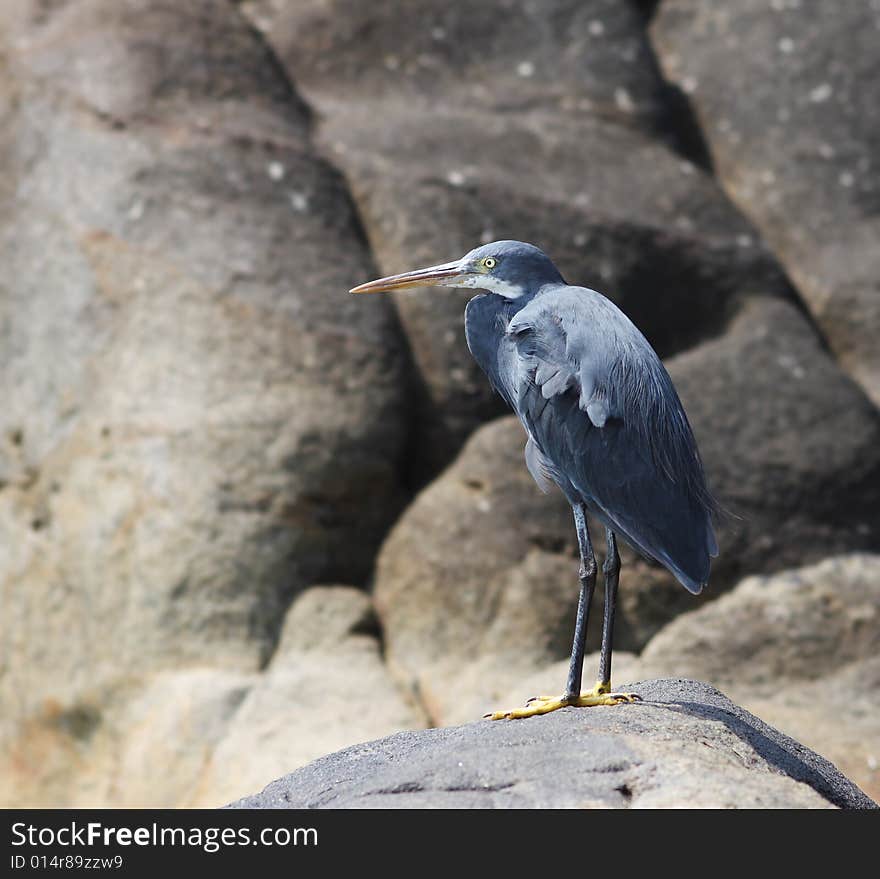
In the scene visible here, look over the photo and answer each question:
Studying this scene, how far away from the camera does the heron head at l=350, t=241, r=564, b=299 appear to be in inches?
190

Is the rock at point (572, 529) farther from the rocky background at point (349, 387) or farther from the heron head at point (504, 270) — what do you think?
the heron head at point (504, 270)

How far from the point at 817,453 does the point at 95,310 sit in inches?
182

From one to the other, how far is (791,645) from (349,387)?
3.03 metres

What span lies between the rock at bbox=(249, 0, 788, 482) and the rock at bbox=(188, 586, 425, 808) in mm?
1219

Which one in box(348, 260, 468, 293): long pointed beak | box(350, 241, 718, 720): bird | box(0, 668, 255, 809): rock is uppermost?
box(348, 260, 468, 293): long pointed beak

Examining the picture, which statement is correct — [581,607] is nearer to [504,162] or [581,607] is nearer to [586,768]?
[586,768]

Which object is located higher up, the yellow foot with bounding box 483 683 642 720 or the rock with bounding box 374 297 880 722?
the yellow foot with bounding box 483 683 642 720

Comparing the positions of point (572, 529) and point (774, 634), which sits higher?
point (572, 529)

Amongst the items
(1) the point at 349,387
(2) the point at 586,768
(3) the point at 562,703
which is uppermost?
(2) the point at 586,768

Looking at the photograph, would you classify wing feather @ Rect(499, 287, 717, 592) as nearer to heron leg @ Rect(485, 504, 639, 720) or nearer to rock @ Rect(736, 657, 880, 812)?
heron leg @ Rect(485, 504, 639, 720)

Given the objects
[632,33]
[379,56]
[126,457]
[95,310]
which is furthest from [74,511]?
[632,33]

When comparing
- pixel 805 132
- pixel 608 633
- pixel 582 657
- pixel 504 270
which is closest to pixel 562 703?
pixel 582 657

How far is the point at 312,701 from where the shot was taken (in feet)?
24.7

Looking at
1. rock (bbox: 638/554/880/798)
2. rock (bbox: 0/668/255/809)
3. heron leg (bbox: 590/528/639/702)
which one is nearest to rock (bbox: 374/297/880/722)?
rock (bbox: 638/554/880/798)
